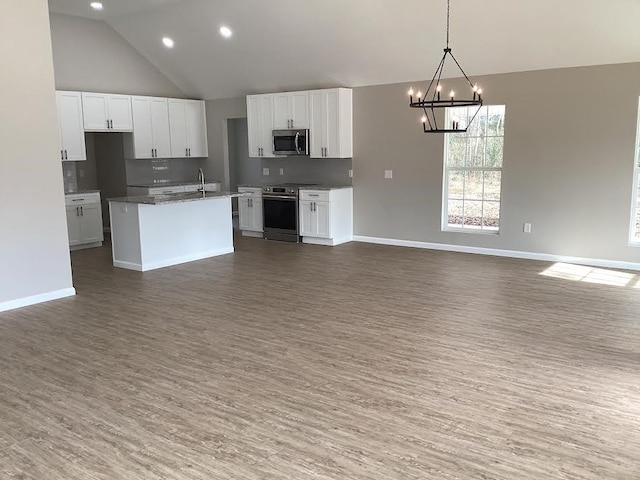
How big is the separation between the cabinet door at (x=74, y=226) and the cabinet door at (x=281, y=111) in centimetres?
340

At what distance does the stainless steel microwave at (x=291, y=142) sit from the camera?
877cm

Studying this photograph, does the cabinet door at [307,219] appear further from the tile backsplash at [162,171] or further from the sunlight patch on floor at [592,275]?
the sunlight patch on floor at [592,275]

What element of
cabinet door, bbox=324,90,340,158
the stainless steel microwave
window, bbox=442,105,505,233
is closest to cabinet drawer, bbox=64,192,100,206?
the stainless steel microwave

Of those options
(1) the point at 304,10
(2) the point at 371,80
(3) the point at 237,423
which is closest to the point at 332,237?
(2) the point at 371,80

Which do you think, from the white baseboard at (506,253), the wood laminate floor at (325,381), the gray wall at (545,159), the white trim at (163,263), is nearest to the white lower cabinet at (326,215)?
the white baseboard at (506,253)

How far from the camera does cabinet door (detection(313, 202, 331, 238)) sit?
851 centimetres

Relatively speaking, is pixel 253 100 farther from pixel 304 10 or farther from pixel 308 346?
pixel 308 346

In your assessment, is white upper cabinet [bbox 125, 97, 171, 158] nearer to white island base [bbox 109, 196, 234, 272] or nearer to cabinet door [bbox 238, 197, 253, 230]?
cabinet door [bbox 238, 197, 253, 230]

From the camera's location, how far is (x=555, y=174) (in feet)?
23.1

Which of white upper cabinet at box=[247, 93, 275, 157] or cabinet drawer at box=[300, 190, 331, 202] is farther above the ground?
white upper cabinet at box=[247, 93, 275, 157]

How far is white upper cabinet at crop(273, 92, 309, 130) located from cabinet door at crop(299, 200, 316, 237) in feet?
4.11

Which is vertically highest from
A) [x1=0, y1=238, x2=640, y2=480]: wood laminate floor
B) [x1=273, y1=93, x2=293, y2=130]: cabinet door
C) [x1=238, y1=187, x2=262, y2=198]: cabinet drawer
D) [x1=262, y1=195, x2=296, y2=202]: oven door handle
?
[x1=273, y1=93, x2=293, y2=130]: cabinet door

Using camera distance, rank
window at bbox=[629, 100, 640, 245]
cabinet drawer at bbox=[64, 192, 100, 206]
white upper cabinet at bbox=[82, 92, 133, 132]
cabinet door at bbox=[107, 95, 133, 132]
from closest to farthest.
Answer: window at bbox=[629, 100, 640, 245]
cabinet drawer at bbox=[64, 192, 100, 206]
white upper cabinet at bbox=[82, 92, 133, 132]
cabinet door at bbox=[107, 95, 133, 132]

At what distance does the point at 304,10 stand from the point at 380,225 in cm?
339
